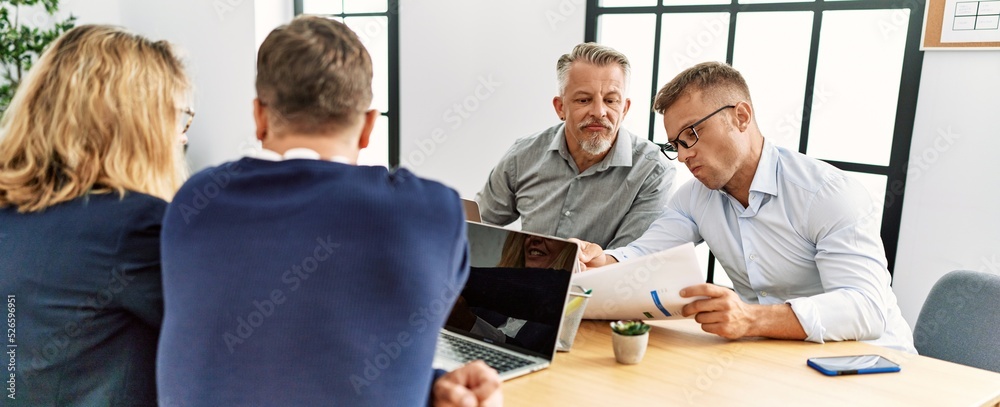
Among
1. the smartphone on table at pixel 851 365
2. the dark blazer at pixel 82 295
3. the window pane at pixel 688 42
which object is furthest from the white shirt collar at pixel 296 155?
the window pane at pixel 688 42

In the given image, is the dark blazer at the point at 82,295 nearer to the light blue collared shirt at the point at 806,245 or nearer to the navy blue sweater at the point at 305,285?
the navy blue sweater at the point at 305,285

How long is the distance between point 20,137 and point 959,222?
2.70 m

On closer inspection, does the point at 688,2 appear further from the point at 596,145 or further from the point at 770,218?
the point at 770,218

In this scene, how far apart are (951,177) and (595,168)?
3.95ft

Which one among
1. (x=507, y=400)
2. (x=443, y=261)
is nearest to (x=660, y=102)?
(x=507, y=400)

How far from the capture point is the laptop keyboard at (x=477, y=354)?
1.50 metres

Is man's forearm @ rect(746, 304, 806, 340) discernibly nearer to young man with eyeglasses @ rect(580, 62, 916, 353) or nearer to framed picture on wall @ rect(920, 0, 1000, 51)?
young man with eyeglasses @ rect(580, 62, 916, 353)

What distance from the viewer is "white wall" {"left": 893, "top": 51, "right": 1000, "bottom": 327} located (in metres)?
2.45

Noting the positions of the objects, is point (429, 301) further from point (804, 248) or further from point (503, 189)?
point (503, 189)

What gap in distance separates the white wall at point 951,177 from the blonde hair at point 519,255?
1.74 metres

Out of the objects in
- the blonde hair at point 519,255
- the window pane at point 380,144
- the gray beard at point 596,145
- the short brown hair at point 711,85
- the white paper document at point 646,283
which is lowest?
the window pane at point 380,144

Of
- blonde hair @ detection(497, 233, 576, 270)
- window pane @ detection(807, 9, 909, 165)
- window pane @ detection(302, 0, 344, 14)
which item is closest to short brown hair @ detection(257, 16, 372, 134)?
blonde hair @ detection(497, 233, 576, 270)

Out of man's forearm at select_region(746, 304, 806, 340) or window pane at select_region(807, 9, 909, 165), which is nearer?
man's forearm at select_region(746, 304, 806, 340)

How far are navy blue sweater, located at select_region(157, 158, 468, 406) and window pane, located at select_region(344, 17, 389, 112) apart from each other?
369 centimetres
